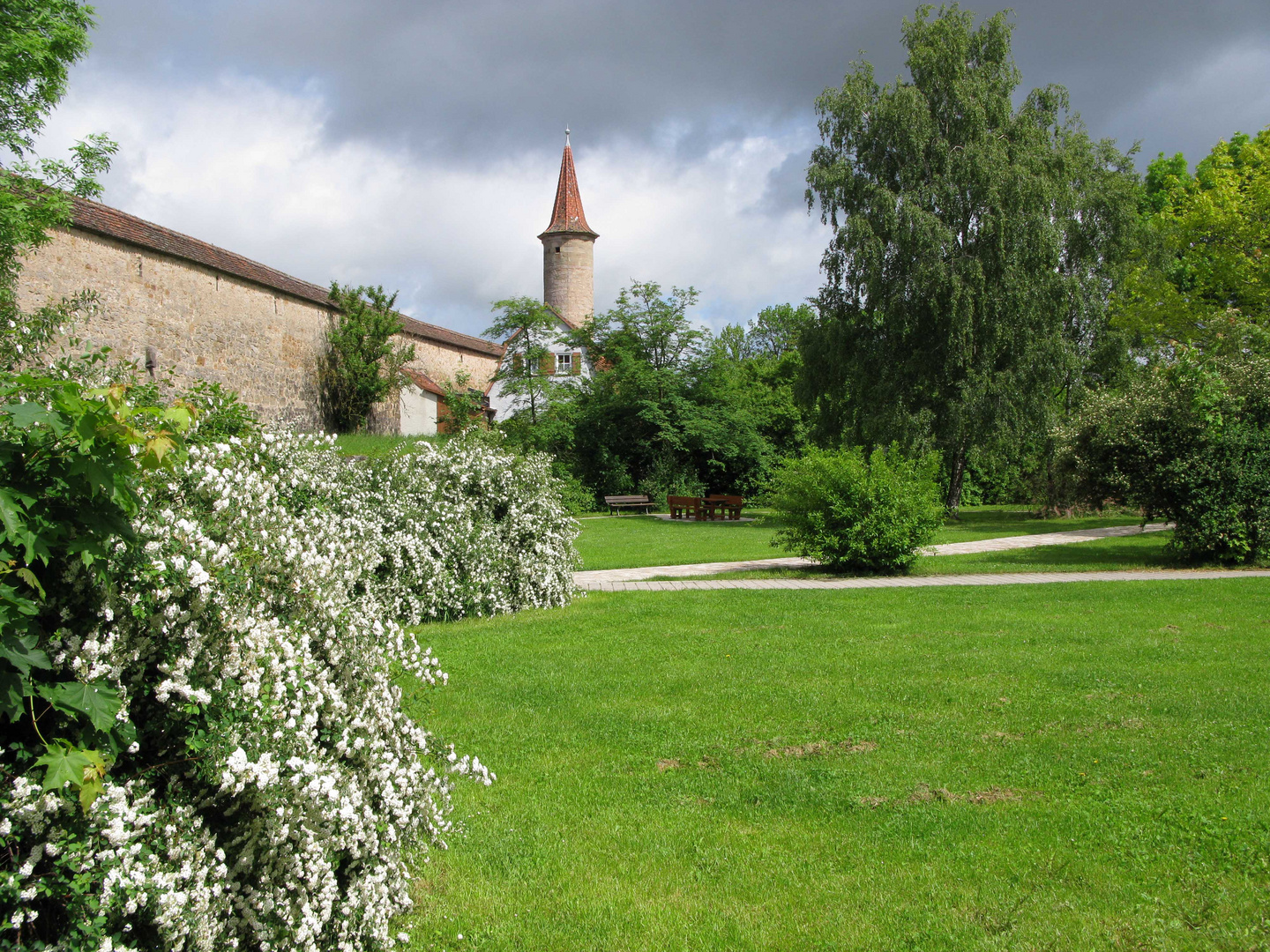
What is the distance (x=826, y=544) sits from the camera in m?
12.8

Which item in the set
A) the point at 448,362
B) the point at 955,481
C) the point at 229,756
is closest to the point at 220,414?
the point at 229,756

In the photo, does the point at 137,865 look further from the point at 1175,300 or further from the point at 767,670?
A: the point at 1175,300

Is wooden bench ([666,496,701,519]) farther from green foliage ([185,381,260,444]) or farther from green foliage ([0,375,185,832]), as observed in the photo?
green foliage ([0,375,185,832])

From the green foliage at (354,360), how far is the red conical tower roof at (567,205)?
2532 cm

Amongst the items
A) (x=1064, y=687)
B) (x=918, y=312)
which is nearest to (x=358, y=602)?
(x=1064, y=687)

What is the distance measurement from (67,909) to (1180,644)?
26.9ft

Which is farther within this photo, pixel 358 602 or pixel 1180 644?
pixel 1180 644

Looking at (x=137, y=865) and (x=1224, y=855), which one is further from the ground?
(x=137, y=865)

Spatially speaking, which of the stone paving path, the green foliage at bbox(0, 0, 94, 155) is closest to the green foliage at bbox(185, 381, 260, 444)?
the stone paving path

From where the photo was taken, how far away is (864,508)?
12.7m

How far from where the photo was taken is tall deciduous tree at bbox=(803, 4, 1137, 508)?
22.0 metres

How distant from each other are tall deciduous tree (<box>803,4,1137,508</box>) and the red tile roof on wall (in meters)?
16.6

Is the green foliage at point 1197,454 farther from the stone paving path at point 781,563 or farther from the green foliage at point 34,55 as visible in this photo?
the green foliage at point 34,55

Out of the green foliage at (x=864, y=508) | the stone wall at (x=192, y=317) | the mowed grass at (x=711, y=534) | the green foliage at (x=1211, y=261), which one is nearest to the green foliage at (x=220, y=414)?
the mowed grass at (x=711, y=534)
